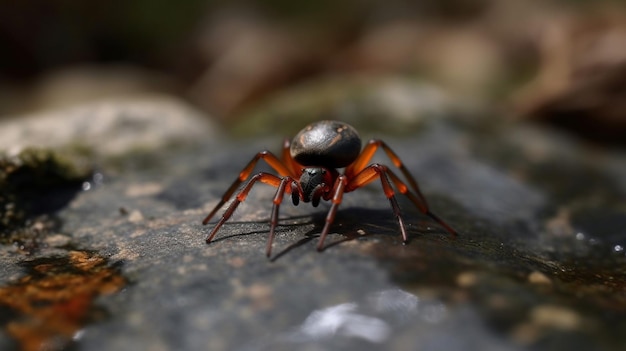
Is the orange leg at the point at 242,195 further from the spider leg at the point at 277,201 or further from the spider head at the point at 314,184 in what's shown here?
the spider head at the point at 314,184

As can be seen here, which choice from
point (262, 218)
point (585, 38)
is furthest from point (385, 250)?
point (585, 38)

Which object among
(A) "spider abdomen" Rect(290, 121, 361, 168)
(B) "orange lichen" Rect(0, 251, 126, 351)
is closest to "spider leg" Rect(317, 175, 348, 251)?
(A) "spider abdomen" Rect(290, 121, 361, 168)

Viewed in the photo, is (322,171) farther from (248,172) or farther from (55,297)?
→ (55,297)

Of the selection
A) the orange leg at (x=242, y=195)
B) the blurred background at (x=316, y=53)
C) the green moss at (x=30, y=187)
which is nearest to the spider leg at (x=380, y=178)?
the orange leg at (x=242, y=195)

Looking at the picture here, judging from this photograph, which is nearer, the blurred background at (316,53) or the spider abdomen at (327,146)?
the spider abdomen at (327,146)

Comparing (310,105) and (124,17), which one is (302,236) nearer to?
(310,105)

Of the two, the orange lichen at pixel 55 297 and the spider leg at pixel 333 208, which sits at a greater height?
the spider leg at pixel 333 208

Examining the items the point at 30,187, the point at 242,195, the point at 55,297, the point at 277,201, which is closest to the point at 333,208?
the point at 277,201

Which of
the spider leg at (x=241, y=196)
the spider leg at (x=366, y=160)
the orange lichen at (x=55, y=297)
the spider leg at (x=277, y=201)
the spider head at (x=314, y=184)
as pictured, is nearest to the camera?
the orange lichen at (x=55, y=297)
